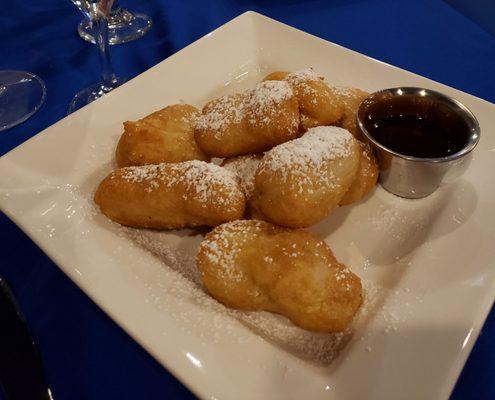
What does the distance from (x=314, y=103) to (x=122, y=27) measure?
4.26ft

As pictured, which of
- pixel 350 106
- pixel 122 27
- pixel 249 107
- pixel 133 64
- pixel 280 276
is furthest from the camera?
pixel 122 27

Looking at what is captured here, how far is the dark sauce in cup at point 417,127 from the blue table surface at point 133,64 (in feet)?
1.54

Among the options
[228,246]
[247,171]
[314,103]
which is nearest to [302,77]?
[314,103]

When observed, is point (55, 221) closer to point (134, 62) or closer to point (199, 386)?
point (199, 386)

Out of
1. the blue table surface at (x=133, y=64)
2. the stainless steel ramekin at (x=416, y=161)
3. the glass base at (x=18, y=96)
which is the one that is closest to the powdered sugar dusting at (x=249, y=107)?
the stainless steel ramekin at (x=416, y=161)

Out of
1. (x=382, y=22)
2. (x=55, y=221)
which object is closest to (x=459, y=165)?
(x=55, y=221)

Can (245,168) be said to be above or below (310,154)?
below

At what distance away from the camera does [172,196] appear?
110 cm

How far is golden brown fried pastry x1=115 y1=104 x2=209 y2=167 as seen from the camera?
4.06 feet

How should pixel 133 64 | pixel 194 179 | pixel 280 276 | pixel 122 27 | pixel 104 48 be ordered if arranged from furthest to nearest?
pixel 122 27 < pixel 133 64 < pixel 104 48 < pixel 194 179 < pixel 280 276

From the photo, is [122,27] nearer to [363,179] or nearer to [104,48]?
[104,48]

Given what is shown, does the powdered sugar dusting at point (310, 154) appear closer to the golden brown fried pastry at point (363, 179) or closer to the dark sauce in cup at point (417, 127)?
the golden brown fried pastry at point (363, 179)

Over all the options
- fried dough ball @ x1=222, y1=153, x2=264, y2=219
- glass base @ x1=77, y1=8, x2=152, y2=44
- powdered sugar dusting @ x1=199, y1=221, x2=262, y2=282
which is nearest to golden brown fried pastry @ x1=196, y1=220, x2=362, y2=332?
powdered sugar dusting @ x1=199, y1=221, x2=262, y2=282

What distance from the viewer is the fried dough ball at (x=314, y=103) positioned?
1.22 meters
